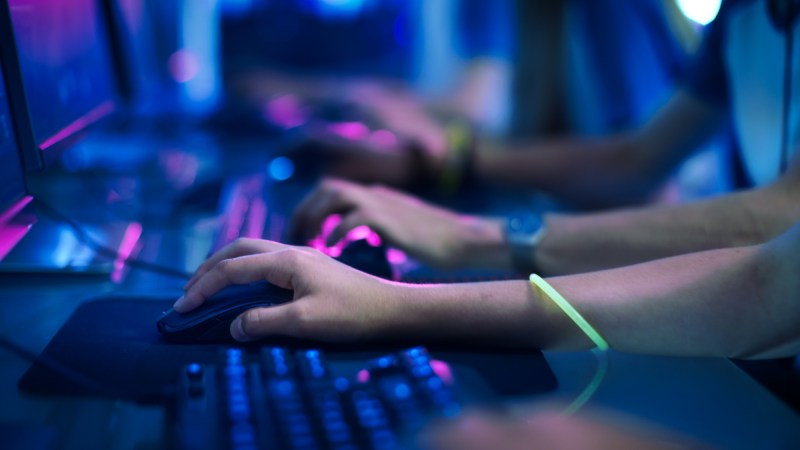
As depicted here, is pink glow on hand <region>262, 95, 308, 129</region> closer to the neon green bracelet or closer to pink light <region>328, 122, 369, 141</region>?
pink light <region>328, 122, 369, 141</region>

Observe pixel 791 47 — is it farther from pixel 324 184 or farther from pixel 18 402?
pixel 18 402

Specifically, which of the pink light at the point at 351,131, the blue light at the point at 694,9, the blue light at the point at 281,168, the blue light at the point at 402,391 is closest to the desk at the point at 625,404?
the blue light at the point at 402,391

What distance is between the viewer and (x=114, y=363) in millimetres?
593

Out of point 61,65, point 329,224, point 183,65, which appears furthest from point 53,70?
point 183,65

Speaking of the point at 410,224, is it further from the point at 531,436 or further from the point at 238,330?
the point at 531,436

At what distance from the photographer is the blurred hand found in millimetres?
435

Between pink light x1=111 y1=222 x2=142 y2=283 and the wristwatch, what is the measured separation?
44cm

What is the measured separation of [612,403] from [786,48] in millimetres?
572

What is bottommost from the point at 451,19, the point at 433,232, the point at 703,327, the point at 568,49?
the point at 703,327

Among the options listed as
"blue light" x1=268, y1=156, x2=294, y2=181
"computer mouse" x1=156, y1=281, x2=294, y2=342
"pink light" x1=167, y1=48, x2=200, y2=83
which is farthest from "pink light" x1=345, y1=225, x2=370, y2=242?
"pink light" x1=167, y1=48, x2=200, y2=83

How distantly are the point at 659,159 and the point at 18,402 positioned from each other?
112 cm

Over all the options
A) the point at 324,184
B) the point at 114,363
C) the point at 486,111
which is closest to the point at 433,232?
the point at 324,184

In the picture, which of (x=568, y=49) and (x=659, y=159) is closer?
(x=659, y=159)

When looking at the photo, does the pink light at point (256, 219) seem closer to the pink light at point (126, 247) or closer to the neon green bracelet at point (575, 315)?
the pink light at point (126, 247)
